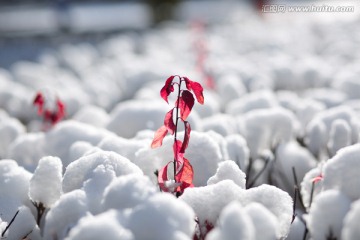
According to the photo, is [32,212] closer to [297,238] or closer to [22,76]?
[297,238]

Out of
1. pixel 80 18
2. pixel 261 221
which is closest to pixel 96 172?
pixel 261 221

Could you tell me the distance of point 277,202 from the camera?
0.77 m

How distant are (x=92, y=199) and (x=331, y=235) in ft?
1.09

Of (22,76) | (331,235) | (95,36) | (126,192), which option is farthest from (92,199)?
(95,36)

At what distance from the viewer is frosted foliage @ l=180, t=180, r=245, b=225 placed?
2.56 ft

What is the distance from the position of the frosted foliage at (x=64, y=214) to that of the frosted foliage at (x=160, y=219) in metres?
0.11

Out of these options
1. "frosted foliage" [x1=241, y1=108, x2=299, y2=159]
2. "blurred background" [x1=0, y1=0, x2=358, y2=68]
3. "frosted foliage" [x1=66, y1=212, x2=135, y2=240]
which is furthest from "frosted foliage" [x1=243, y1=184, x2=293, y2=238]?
"blurred background" [x1=0, y1=0, x2=358, y2=68]

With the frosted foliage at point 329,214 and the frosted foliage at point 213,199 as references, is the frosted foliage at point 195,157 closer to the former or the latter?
the frosted foliage at point 213,199

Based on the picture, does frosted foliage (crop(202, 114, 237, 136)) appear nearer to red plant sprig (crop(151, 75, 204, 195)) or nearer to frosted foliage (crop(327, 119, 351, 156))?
frosted foliage (crop(327, 119, 351, 156))

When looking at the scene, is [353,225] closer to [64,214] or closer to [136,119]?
[64,214]

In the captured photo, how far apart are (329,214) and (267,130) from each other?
1.86 ft

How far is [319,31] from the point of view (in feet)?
14.4

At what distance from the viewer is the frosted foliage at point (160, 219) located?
0.65 meters

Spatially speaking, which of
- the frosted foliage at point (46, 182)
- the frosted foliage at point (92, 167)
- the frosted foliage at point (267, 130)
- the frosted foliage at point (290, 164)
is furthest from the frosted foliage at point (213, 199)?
the frosted foliage at point (267, 130)
